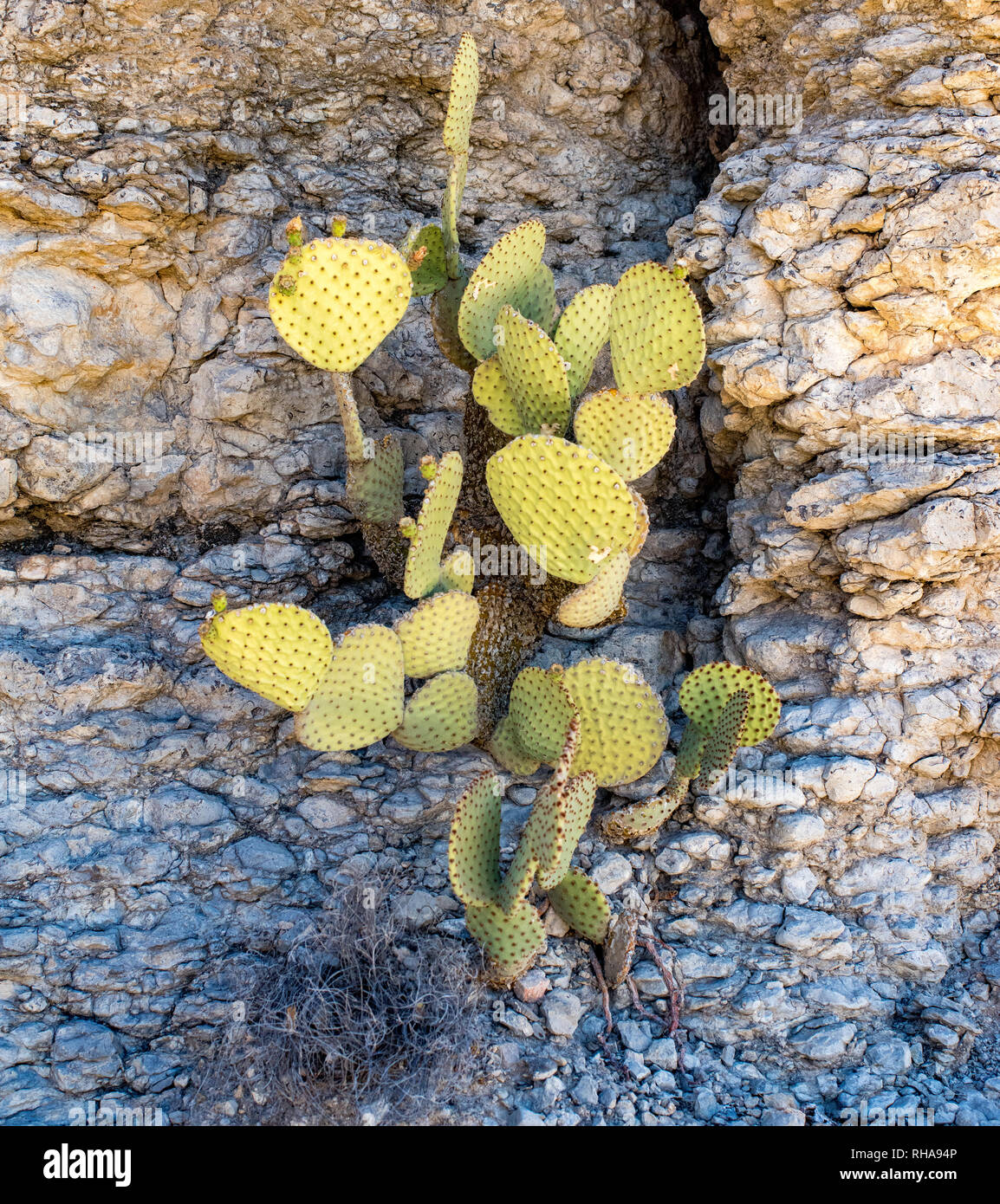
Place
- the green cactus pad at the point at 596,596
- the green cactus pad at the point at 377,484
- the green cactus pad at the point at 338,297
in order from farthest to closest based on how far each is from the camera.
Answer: the green cactus pad at the point at 377,484 → the green cactus pad at the point at 596,596 → the green cactus pad at the point at 338,297

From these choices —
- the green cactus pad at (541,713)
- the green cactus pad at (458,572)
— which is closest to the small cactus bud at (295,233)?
the green cactus pad at (458,572)

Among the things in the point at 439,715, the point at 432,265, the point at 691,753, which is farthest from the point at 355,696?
the point at 432,265

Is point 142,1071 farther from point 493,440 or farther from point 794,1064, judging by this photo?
point 493,440

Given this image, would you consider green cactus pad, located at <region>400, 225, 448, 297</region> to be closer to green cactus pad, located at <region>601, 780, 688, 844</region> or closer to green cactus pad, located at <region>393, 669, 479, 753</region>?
green cactus pad, located at <region>393, 669, 479, 753</region>

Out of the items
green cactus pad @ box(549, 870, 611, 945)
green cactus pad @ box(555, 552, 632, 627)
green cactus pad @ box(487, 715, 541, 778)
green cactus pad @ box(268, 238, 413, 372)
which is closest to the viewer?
green cactus pad @ box(268, 238, 413, 372)

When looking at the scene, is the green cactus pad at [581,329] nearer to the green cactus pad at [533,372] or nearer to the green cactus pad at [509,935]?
the green cactus pad at [533,372]

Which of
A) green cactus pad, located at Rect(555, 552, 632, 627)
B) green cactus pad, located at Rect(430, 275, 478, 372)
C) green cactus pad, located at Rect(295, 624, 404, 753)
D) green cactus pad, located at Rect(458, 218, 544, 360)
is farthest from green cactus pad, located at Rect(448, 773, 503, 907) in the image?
green cactus pad, located at Rect(430, 275, 478, 372)

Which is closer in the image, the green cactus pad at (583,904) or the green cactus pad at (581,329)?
the green cactus pad at (583,904)

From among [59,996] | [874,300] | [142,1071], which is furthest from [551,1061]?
[874,300]
